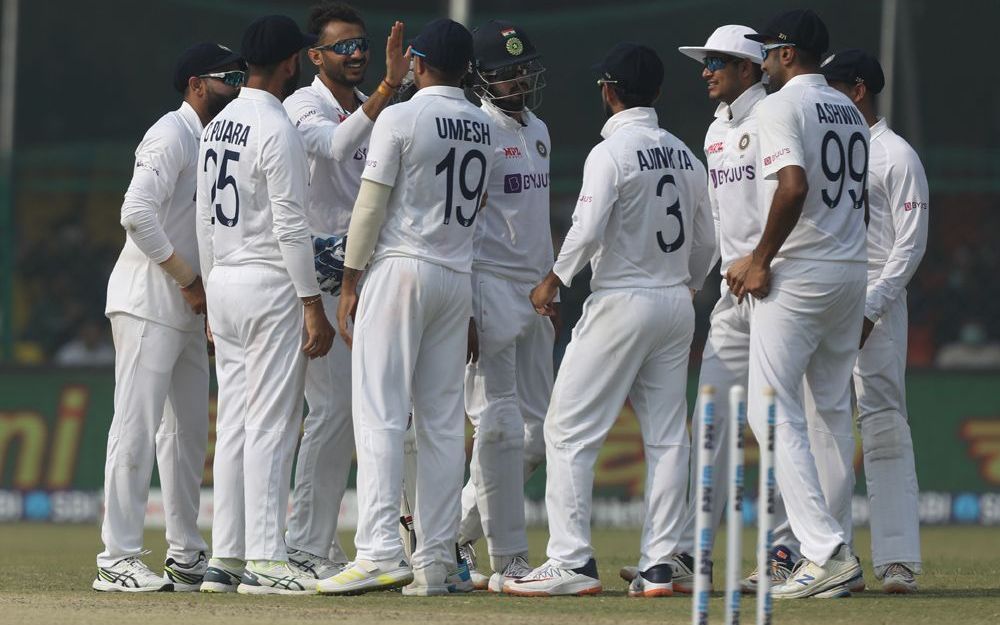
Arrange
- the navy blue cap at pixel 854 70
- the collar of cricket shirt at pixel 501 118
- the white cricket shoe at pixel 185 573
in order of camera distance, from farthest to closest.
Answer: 1. the navy blue cap at pixel 854 70
2. the collar of cricket shirt at pixel 501 118
3. the white cricket shoe at pixel 185 573

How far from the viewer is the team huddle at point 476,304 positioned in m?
8.04

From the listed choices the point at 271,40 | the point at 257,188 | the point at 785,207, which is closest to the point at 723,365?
the point at 785,207

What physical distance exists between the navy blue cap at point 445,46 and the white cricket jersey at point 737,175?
138 cm

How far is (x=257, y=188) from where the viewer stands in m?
8.14

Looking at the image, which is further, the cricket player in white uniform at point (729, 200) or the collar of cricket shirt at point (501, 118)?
the collar of cricket shirt at point (501, 118)

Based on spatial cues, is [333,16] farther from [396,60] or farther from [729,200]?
[729,200]

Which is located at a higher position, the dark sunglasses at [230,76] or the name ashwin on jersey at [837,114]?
the dark sunglasses at [230,76]

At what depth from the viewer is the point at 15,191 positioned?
53.4 feet

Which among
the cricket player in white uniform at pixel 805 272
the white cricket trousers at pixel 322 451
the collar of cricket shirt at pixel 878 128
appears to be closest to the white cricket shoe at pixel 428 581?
the white cricket trousers at pixel 322 451

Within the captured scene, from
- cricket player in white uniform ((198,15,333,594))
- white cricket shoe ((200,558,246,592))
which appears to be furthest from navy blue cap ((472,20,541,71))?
white cricket shoe ((200,558,246,592))

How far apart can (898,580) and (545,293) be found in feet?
7.31

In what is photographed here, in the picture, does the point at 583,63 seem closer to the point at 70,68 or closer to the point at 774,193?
the point at 70,68

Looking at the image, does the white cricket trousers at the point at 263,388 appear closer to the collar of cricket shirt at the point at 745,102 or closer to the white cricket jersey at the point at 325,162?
the white cricket jersey at the point at 325,162

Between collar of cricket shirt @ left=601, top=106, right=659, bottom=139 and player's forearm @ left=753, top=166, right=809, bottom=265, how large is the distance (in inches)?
29.9
